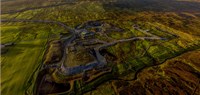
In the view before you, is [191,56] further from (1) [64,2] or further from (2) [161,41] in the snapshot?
(1) [64,2]

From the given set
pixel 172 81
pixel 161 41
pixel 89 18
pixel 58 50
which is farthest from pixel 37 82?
pixel 89 18

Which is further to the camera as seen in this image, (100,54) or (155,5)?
(155,5)

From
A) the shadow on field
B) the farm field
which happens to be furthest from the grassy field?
the shadow on field

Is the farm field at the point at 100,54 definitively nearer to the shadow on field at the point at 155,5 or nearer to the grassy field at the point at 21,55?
the grassy field at the point at 21,55

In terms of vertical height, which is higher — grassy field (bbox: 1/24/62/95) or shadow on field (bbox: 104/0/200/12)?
shadow on field (bbox: 104/0/200/12)

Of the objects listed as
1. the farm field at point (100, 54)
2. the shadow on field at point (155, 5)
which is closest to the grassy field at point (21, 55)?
the farm field at point (100, 54)

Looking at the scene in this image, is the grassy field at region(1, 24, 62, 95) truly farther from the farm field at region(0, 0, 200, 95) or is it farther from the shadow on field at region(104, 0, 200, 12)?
the shadow on field at region(104, 0, 200, 12)

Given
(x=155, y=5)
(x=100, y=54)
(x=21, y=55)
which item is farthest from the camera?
(x=155, y=5)

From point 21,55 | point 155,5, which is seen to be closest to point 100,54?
point 21,55

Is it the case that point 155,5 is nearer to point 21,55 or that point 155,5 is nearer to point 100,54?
point 100,54

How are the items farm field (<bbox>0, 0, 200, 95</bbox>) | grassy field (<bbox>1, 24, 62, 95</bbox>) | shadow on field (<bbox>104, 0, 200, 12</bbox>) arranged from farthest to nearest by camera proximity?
shadow on field (<bbox>104, 0, 200, 12</bbox>)
farm field (<bbox>0, 0, 200, 95</bbox>)
grassy field (<bbox>1, 24, 62, 95</bbox>)

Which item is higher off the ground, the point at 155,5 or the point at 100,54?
the point at 155,5
